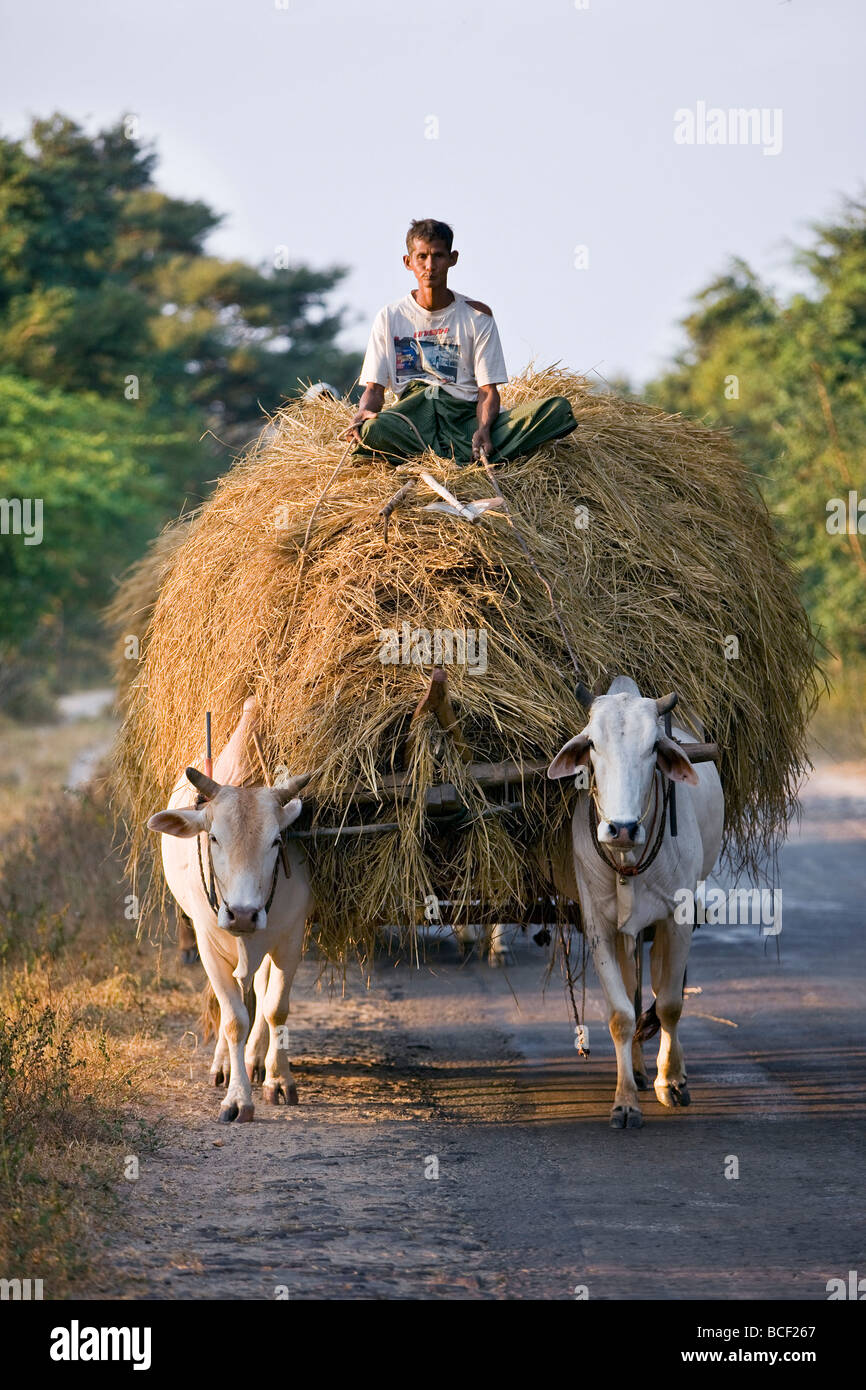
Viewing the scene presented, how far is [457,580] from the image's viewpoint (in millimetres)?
5570

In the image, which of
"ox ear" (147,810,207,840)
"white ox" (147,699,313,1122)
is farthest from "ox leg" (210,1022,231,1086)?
"ox ear" (147,810,207,840)

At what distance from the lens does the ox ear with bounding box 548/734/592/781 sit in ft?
17.1

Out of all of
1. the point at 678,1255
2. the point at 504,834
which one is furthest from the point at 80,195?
the point at 678,1255

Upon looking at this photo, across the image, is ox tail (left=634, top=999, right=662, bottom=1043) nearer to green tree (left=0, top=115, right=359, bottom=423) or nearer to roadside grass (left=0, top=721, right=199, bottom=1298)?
roadside grass (left=0, top=721, right=199, bottom=1298)

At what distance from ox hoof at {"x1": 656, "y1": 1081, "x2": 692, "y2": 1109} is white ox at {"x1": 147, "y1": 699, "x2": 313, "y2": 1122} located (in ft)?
4.45

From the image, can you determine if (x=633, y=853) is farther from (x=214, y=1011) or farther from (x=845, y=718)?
(x=845, y=718)

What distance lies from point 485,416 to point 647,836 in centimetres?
172

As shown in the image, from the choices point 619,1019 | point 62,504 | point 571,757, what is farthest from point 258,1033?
point 62,504

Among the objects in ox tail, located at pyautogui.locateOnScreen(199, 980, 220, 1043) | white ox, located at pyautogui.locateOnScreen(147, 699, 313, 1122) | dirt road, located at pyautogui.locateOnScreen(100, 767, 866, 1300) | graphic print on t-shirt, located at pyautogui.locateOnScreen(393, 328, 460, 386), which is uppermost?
graphic print on t-shirt, located at pyautogui.locateOnScreen(393, 328, 460, 386)

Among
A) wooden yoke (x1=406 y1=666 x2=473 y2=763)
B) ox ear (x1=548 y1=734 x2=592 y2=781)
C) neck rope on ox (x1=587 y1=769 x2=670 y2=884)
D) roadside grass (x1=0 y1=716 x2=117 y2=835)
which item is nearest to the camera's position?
wooden yoke (x1=406 y1=666 x2=473 y2=763)

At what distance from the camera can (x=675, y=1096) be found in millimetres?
5941

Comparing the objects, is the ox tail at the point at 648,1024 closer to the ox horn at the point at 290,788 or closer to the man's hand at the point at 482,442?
the ox horn at the point at 290,788

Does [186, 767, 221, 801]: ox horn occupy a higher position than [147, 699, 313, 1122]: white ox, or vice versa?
[186, 767, 221, 801]: ox horn

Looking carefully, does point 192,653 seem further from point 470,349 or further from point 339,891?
point 470,349
